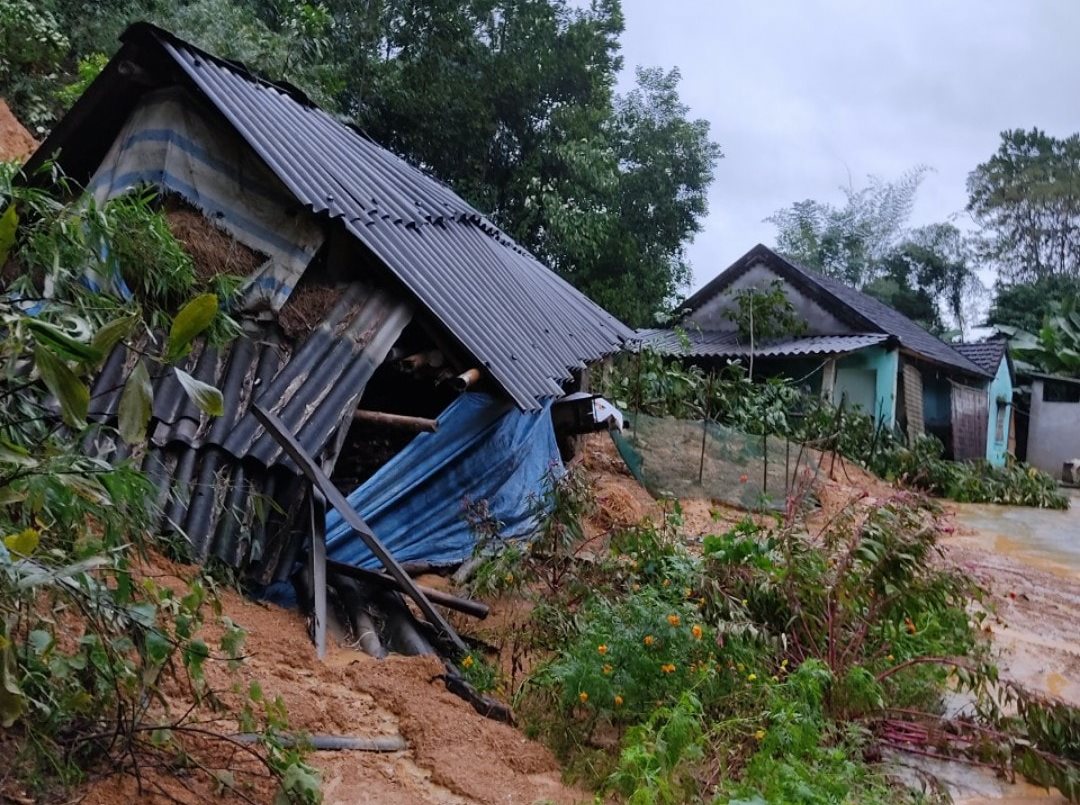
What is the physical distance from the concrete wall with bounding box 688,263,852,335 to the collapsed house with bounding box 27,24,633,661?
12.3 m

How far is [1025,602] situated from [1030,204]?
27470 mm

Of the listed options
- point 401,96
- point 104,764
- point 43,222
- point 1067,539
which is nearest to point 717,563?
→ point 104,764

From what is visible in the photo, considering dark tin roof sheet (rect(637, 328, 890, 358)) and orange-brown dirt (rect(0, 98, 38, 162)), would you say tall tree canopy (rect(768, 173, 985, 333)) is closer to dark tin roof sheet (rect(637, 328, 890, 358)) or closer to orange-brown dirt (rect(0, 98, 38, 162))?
dark tin roof sheet (rect(637, 328, 890, 358))

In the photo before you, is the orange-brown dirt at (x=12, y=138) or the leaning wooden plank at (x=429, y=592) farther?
the orange-brown dirt at (x=12, y=138)

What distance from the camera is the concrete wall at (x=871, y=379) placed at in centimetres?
1627

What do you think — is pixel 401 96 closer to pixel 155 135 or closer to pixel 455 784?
pixel 155 135

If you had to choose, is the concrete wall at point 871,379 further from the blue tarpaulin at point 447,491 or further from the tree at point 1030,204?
the tree at point 1030,204

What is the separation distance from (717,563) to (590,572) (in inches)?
32.5

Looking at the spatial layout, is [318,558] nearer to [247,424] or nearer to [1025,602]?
[247,424]

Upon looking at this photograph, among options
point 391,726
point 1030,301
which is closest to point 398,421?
point 391,726

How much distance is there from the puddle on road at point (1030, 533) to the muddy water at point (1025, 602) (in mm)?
11

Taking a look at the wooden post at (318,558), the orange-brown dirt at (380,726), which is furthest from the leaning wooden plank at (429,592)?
the orange-brown dirt at (380,726)

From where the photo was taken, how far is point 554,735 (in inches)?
140

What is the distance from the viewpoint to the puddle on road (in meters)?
9.35
